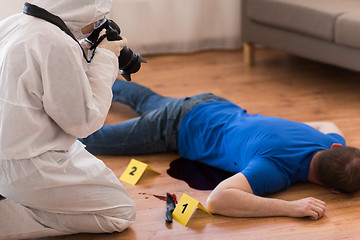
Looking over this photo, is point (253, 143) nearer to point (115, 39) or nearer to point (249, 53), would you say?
point (115, 39)

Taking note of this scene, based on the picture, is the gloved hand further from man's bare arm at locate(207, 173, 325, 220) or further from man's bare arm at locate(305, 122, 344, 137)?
man's bare arm at locate(305, 122, 344, 137)

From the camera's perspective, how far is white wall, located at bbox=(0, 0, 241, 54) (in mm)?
3447

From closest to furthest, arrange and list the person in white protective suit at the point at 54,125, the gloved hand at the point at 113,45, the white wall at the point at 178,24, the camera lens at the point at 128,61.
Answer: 1. the person in white protective suit at the point at 54,125
2. the gloved hand at the point at 113,45
3. the camera lens at the point at 128,61
4. the white wall at the point at 178,24

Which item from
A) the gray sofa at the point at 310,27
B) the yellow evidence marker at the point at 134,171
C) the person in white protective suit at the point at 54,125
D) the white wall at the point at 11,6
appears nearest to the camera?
the person in white protective suit at the point at 54,125

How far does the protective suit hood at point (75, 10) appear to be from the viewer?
58.6 inches

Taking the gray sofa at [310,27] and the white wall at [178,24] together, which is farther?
the white wall at [178,24]

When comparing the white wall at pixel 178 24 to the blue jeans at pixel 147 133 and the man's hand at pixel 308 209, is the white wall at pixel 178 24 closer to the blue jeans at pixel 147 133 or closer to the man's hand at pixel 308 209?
the blue jeans at pixel 147 133

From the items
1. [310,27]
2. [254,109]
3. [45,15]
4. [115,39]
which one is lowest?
[254,109]

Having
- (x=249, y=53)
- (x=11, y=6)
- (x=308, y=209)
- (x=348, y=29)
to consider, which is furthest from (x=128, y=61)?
(x=249, y=53)

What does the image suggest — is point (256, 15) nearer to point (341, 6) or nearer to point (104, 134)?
point (341, 6)

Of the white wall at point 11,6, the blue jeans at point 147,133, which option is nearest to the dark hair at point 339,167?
the blue jeans at point 147,133

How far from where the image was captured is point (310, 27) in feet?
9.32

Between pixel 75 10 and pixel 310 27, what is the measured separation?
5.39 feet

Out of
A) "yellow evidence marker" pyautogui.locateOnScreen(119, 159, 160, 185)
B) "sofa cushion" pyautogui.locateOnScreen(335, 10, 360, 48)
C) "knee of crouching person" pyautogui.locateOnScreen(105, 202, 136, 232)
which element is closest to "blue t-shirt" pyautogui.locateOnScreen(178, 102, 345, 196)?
"yellow evidence marker" pyautogui.locateOnScreen(119, 159, 160, 185)
